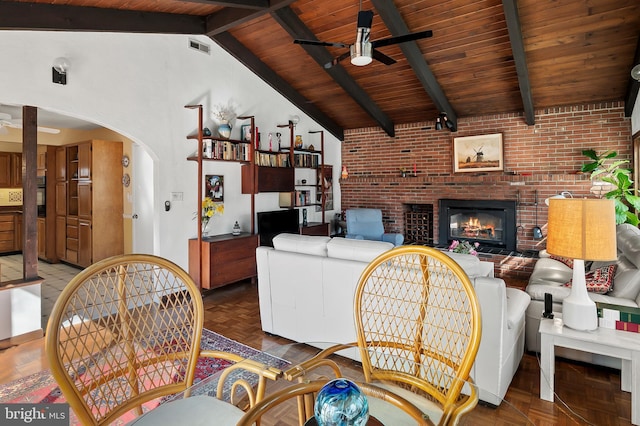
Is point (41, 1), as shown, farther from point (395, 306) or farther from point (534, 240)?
point (534, 240)

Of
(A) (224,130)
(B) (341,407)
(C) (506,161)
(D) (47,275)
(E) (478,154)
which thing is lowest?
(D) (47,275)

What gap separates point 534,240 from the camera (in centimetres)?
536

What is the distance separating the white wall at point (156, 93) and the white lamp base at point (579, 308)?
3859 mm

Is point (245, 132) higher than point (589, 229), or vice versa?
point (245, 132)

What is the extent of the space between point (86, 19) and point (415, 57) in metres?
3.36

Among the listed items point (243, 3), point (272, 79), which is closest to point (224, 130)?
point (272, 79)

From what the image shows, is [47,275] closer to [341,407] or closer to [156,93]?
[156,93]

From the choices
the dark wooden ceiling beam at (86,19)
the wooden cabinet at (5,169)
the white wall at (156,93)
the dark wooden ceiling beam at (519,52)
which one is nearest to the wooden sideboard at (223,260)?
the white wall at (156,93)

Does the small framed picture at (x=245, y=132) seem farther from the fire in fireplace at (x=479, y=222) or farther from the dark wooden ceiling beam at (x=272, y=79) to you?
the fire in fireplace at (x=479, y=222)

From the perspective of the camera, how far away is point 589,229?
1.95 meters

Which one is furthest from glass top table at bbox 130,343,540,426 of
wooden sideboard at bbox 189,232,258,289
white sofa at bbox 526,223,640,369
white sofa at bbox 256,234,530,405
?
wooden sideboard at bbox 189,232,258,289

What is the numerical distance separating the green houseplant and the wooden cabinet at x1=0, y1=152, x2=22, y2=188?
9.29 m

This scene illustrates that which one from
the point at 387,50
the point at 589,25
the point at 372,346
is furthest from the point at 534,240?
the point at 372,346

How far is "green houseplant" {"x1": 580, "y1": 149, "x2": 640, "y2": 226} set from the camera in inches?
159
